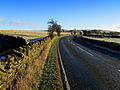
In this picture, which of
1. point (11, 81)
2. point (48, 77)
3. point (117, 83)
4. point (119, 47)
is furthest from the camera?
point (119, 47)

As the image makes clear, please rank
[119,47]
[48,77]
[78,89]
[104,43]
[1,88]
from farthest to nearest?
→ [104,43] < [119,47] < [48,77] < [78,89] < [1,88]

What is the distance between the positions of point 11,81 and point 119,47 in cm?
1711

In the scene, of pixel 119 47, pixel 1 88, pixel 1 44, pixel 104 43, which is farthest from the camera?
pixel 1 44

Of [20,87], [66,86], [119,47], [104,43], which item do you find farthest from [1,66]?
[104,43]

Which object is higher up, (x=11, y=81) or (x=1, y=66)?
(x=1, y=66)

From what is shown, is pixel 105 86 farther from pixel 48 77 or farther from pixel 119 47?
pixel 119 47

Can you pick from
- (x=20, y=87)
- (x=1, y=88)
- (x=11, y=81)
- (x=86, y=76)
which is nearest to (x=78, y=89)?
(x=86, y=76)

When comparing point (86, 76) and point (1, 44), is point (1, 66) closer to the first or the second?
point (86, 76)

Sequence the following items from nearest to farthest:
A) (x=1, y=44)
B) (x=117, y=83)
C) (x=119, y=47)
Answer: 1. (x=117, y=83)
2. (x=119, y=47)
3. (x=1, y=44)

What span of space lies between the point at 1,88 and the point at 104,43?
2235cm

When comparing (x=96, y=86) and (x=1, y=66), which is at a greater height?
(x=1, y=66)

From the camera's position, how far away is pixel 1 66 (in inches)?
174

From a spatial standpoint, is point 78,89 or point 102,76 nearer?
point 78,89

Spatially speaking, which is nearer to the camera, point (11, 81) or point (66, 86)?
point (11, 81)
